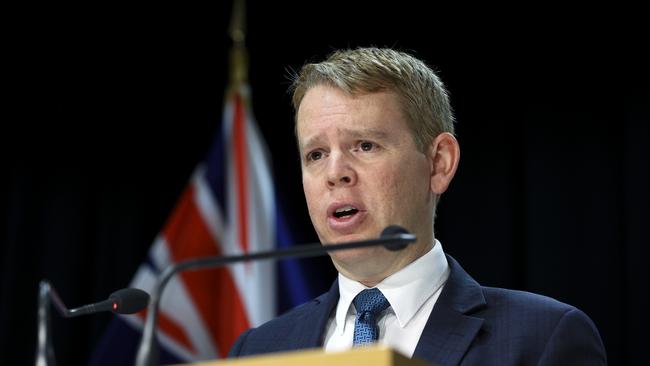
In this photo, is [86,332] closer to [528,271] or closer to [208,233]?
[208,233]

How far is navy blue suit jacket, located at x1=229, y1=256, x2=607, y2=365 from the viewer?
72.0 inches

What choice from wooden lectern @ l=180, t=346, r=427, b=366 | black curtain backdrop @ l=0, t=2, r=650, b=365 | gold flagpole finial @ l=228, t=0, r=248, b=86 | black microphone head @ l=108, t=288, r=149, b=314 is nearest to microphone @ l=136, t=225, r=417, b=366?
black microphone head @ l=108, t=288, r=149, b=314

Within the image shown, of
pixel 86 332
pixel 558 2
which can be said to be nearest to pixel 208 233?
pixel 86 332

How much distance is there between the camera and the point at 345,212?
2.05 metres

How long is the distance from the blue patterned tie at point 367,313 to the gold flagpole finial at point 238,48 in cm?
249

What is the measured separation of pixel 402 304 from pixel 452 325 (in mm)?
136

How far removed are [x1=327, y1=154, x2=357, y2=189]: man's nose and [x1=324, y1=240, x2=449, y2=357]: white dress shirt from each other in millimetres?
212

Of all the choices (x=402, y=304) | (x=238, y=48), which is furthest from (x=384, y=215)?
(x=238, y=48)

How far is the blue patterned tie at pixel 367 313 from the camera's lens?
1.98m

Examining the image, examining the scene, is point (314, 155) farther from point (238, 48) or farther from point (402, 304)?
point (238, 48)

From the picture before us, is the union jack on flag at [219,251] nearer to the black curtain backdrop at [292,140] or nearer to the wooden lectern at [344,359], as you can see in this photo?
the black curtain backdrop at [292,140]

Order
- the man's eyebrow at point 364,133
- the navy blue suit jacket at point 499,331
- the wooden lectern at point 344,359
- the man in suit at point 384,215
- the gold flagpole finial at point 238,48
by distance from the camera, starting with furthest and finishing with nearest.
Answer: the gold flagpole finial at point 238,48 < the man's eyebrow at point 364,133 < the man in suit at point 384,215 < the navy blue suit jacket at point 499,331 < the wooden lectern at point 344,359

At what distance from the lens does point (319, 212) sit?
6.78 feet

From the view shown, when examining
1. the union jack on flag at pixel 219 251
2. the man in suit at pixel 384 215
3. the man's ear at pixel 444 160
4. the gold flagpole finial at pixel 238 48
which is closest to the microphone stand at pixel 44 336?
the man in suit at pixel 384 215
